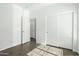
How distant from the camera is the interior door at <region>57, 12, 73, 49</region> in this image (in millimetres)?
1915

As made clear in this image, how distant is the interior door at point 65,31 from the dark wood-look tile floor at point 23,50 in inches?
6.6

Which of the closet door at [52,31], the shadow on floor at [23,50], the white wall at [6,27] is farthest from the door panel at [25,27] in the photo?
the closet door at [52,31]

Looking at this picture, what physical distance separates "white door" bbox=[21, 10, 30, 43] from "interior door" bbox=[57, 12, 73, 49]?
742 millimetres

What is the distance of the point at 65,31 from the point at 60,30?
0.40 ft

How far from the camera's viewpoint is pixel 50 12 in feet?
6.31

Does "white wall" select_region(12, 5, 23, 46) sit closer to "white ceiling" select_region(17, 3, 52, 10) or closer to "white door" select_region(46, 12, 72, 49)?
"white ceiling" select_region(17, 3, 52, 10)

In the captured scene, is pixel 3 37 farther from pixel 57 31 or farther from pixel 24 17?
pixel 57 31

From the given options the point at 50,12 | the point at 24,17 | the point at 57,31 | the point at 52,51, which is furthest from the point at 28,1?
the point at 52,51

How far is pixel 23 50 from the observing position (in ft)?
6.27

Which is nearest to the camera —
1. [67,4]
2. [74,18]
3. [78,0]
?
[78,0]

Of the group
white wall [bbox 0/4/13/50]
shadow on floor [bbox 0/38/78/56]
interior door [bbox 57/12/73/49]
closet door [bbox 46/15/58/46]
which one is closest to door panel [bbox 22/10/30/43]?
shadow on floor [bbox 0/38/78/56]

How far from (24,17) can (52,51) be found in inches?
41.5

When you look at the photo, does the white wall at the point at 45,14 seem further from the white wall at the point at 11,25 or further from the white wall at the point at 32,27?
the white wall at the point at 11,25

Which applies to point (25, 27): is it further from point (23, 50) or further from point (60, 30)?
point (60, 30)
